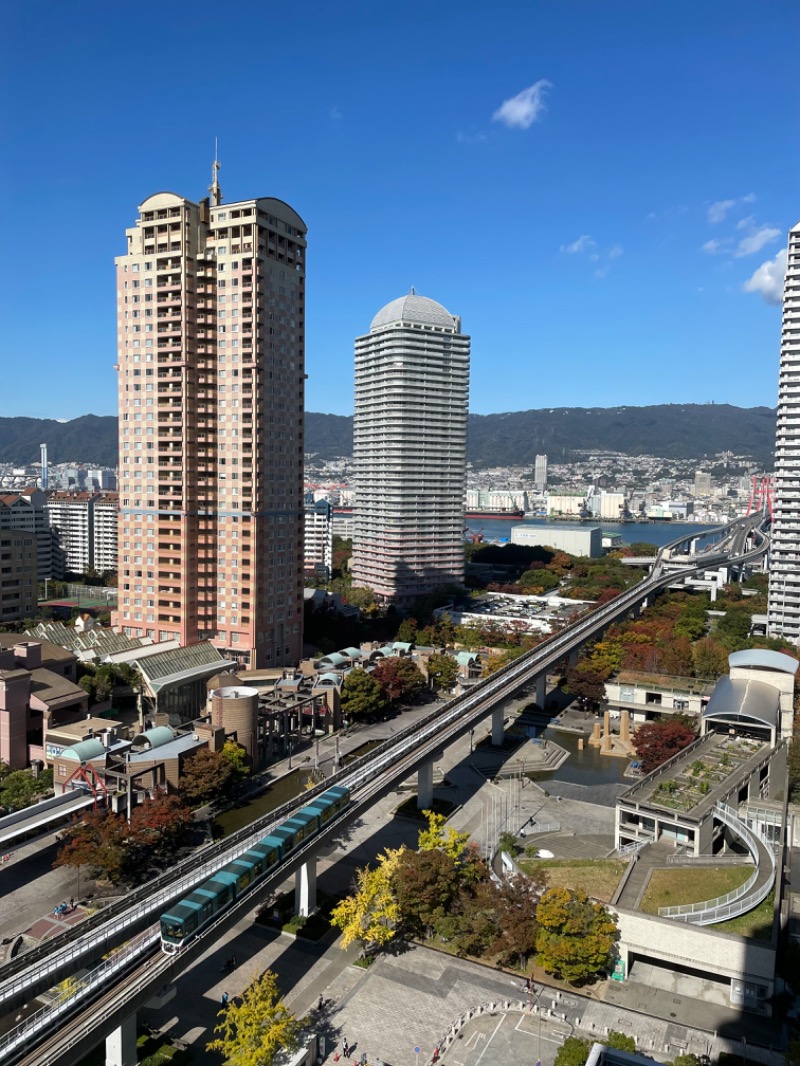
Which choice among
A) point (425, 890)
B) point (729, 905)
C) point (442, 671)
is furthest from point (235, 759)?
point (729, 905)

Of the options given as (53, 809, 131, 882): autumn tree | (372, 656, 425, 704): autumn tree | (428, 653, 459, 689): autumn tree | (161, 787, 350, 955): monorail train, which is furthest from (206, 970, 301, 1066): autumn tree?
(428, 653, 459, 689): autumn tree

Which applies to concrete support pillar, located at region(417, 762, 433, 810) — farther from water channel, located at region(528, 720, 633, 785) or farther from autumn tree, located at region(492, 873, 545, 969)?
autumn tree, located at region(492, 873, 545, 969)

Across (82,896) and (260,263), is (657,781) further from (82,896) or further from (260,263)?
(260,263)

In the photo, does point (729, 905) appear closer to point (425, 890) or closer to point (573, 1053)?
point (573, 1053)

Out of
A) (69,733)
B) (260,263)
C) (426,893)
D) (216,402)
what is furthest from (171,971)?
(260,263)

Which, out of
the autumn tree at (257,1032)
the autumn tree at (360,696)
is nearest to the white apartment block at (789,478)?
the autumn tree at (360,696)
